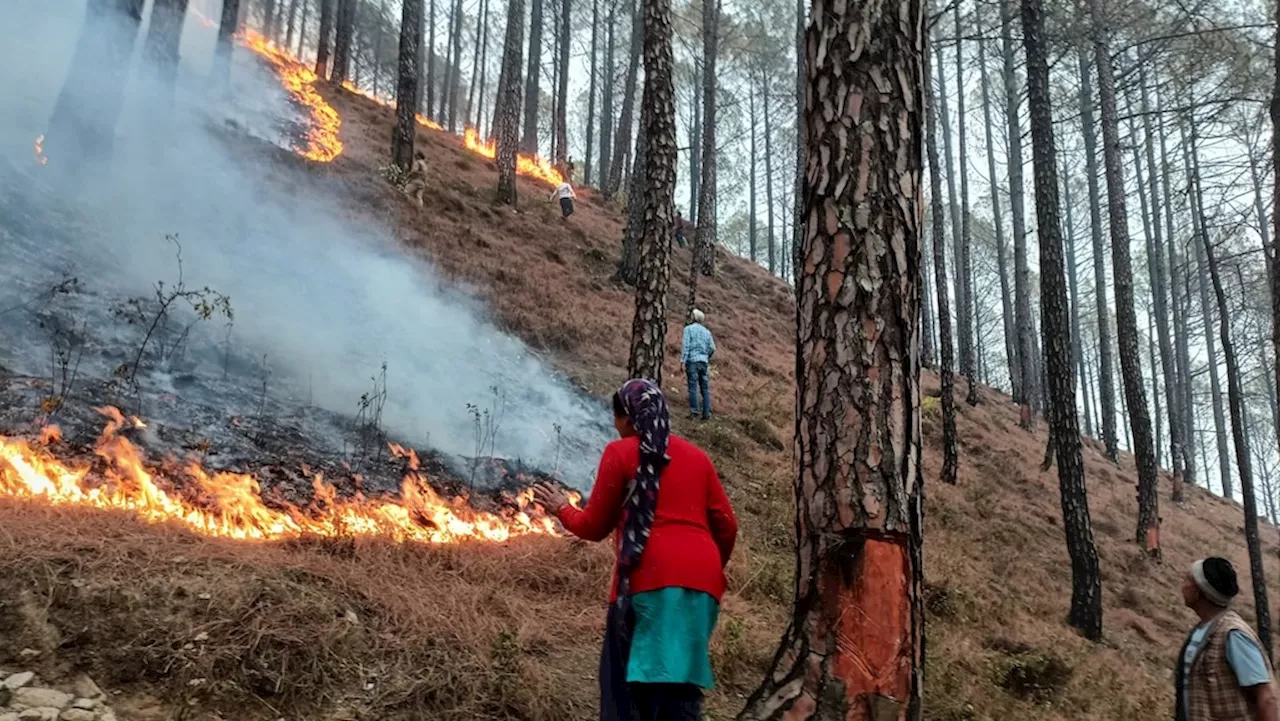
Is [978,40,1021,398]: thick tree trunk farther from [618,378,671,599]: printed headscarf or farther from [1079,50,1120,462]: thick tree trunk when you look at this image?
[618,378,671,599]: printed headscarf

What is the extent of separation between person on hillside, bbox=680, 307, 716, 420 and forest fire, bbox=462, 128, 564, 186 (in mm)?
13725

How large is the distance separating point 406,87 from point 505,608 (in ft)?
45.6

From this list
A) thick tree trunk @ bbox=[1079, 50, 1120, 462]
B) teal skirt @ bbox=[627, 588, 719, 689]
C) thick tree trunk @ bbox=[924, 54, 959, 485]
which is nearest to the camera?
teal skirt @ bbox=[627, 588, 719, 689]

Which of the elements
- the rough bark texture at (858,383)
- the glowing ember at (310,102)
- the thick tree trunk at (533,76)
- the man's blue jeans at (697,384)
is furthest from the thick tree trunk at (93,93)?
the thick tree trunk at (533,76)

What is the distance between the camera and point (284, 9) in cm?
3925

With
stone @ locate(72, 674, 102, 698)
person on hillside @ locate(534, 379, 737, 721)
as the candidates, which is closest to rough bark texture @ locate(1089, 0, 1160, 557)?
person on hillside @ locate(534, 379, 737, 721)

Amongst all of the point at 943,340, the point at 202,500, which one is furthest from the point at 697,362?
the point at 202,500

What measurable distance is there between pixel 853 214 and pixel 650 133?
5332 millimetres

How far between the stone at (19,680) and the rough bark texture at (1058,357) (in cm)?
888

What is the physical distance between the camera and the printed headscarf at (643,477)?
286 cm

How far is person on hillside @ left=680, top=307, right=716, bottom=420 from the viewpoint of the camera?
10.7m

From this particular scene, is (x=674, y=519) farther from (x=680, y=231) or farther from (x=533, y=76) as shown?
(x=533, y=76)

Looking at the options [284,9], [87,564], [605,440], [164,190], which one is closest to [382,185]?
[164,190]

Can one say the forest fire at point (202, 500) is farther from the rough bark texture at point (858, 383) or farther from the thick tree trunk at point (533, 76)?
the thick tree trunk at point (533, 76)
